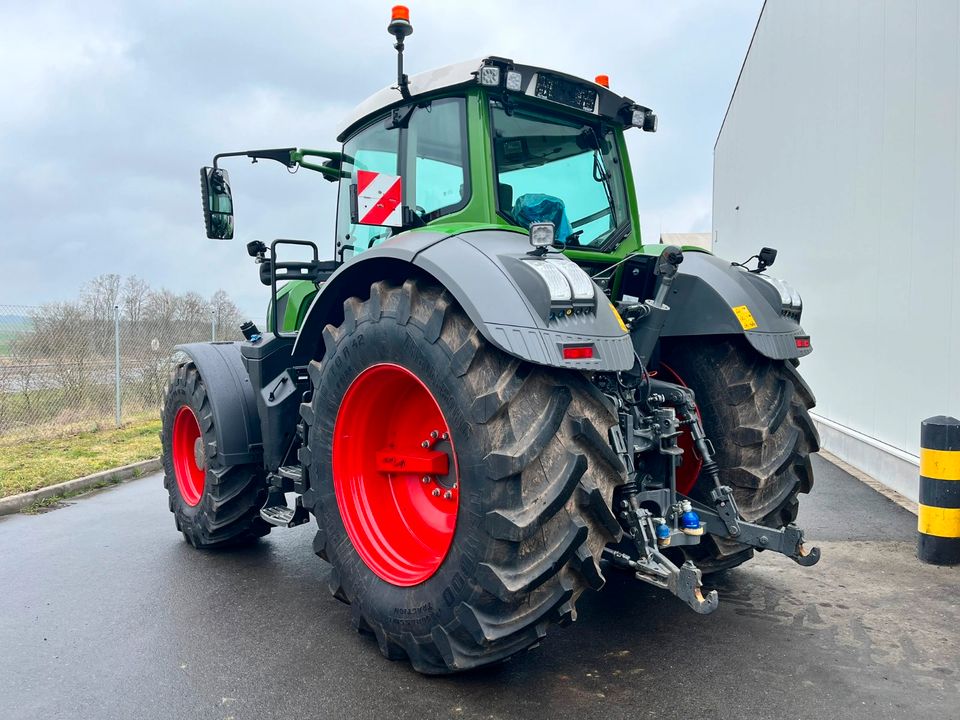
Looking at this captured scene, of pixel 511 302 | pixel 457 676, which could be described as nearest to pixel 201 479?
pixel 457 676

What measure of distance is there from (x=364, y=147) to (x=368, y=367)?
5.73 feet

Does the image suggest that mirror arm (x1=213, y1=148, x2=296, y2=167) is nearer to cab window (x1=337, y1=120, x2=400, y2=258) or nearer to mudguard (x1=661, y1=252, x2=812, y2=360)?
cab window (x1=337, y1=120, x2=400, y2=258)

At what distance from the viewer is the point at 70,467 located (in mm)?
7836

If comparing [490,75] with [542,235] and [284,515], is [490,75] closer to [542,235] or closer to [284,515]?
[542,235]

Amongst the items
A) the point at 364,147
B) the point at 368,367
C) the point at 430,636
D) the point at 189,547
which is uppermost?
the point at 364,147

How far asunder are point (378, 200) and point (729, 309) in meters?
1.89

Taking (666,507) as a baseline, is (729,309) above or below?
above

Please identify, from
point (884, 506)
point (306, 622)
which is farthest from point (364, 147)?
point (884, 506)

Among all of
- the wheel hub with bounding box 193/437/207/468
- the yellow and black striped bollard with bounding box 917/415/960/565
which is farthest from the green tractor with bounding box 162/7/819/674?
the yellow and black striped bollard with bounding box 917/415/960/565

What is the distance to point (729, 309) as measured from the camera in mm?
3678

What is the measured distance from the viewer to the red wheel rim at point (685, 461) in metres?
4.02

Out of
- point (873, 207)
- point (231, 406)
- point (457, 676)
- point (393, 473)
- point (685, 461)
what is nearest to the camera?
point (457, 676)

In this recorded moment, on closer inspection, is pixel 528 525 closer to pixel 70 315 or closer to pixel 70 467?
pixel 70 467

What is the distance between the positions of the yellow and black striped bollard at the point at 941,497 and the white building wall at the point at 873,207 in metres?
1.22
